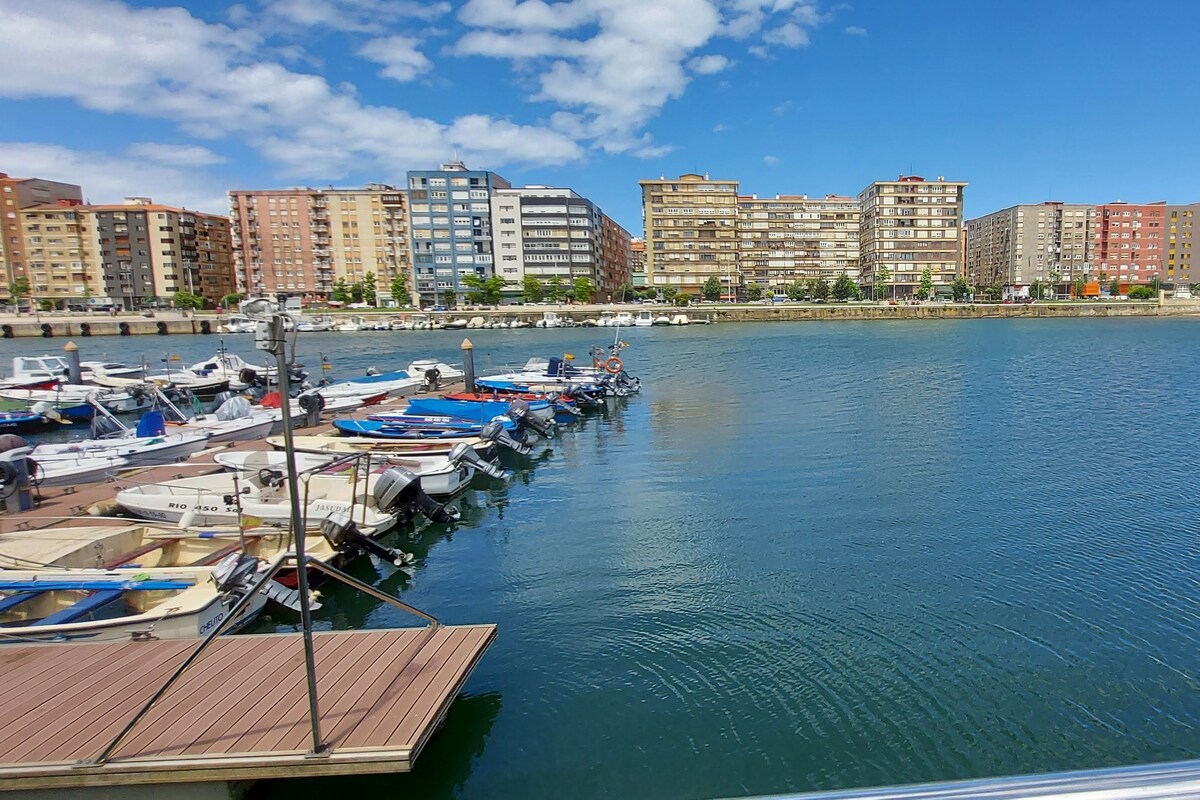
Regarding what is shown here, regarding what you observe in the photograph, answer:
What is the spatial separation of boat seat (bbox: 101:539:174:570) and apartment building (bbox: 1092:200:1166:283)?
16961 cm

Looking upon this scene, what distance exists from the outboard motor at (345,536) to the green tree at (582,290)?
107 metres

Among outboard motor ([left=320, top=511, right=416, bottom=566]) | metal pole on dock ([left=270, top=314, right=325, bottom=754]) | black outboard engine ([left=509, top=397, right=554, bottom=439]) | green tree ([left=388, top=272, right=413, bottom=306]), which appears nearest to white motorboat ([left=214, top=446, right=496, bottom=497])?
outboard motor ([left=320, top=511, right=416, bottom=566])

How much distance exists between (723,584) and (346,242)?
132 m

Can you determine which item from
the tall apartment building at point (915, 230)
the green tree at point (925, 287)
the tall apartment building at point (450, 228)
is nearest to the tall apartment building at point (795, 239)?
the tall apartment building at point (915, 230)

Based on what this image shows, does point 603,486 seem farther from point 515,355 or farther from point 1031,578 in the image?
point 515,355

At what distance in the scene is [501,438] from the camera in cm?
1948

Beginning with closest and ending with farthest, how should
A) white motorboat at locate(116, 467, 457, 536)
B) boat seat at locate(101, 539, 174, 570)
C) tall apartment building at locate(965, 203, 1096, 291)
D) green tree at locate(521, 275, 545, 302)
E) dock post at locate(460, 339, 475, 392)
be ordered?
boat seat at locate(101, 539, 174, 570) < white motorboat at locate(116, 467, 457, 536) < dock post at locate(460, 339, 475, 392) < green tree at locate(521, 275, 545, 302) < tall apartment building at locate(965, 203, 1096, 291)

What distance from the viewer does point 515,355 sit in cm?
5984

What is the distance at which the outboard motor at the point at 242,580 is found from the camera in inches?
346

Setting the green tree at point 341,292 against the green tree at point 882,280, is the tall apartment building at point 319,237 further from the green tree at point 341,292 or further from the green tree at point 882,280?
the green tree at point 882,280

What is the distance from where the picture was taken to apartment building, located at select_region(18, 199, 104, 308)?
11925cm

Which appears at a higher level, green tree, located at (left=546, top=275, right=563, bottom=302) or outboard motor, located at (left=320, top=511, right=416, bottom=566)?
green tree, located at (left=546, top=275, right=563, bottom=302)

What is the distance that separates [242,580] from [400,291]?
114961 millimetres

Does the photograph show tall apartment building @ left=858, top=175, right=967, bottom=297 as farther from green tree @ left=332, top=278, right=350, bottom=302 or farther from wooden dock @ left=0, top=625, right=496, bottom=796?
wooden dock @ left=0, top=625, right=496, bottom=796
